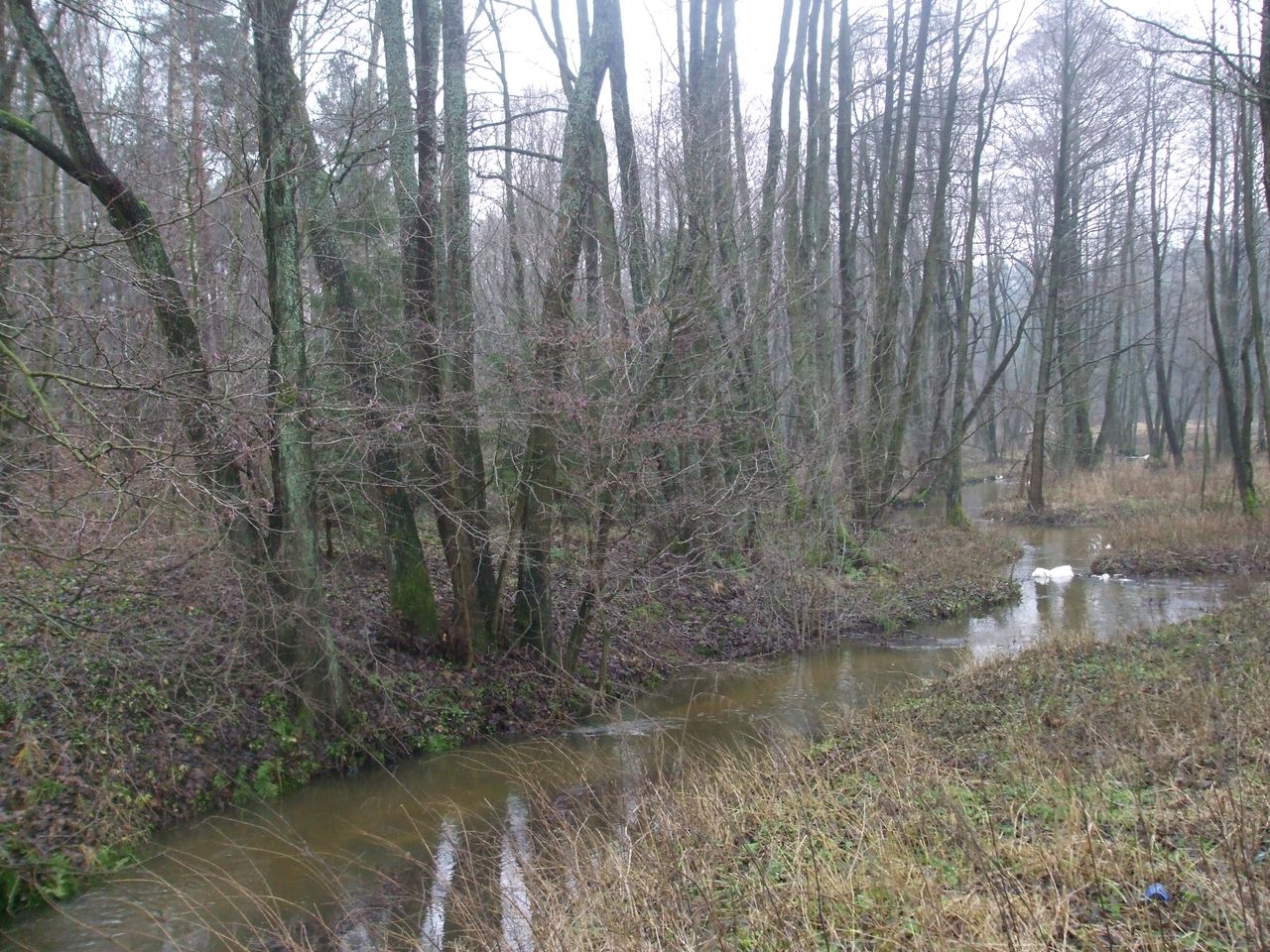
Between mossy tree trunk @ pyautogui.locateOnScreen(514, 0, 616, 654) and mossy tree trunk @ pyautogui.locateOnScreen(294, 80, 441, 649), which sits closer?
mossy tree trunk @ pyautogui.locateOnScreen(294, 80, 441, 649)

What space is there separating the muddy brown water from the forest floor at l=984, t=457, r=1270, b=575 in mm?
3934

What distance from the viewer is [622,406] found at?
10.1 meters

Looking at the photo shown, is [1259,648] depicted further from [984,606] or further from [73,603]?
[73,603]

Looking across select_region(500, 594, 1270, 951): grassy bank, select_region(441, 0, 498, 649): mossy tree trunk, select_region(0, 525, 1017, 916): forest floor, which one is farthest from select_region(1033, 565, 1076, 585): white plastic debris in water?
select_region(441, 0, 498, 649): mossy tree trunk

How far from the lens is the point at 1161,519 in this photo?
1964cm

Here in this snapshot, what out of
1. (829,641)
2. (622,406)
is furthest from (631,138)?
(829,641)

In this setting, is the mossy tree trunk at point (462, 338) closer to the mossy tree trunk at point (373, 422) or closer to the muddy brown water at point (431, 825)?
the mossy tree trunk at point (373, 422)

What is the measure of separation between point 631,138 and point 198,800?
10843 millimetres

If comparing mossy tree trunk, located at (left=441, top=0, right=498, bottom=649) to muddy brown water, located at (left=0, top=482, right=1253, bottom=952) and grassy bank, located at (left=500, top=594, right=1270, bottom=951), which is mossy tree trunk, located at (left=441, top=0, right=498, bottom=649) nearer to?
muddy brown water, located at (left=0, top=482, right=1253, bottom=952)

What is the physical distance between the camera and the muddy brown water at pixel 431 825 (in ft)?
20.0

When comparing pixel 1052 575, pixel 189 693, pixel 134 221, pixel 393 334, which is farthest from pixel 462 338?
pixel 1052 575

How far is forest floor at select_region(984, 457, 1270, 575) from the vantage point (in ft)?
56.0

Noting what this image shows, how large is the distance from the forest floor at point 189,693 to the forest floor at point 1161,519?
9.27 metres

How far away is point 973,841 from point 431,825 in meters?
5.45
